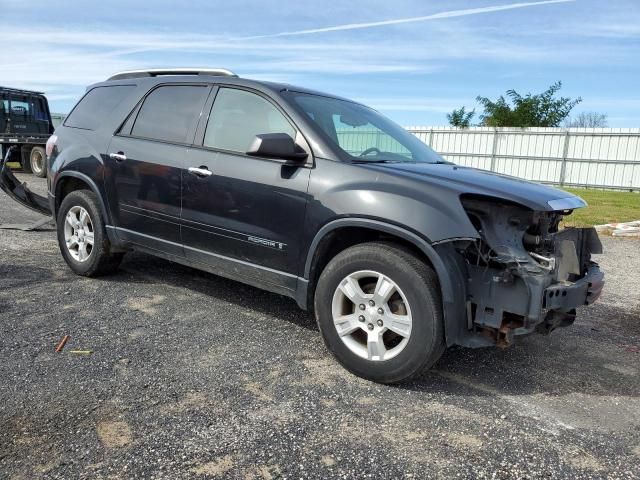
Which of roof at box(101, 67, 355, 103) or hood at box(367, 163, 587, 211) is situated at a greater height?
roof at box(101, 67, 355, 103)

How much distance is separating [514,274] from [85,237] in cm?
388

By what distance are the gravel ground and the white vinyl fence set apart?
18.9 meters

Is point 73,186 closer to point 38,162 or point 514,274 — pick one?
point 514,274

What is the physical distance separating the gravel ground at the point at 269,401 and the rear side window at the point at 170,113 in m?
1.41

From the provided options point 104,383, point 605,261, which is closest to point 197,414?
point 104,383

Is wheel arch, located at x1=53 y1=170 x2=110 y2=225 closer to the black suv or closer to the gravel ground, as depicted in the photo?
the black suv

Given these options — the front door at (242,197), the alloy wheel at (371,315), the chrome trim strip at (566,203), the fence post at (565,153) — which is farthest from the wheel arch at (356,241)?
the fence post at (565,153)

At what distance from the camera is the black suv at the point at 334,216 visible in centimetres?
307

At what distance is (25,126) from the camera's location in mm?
17547

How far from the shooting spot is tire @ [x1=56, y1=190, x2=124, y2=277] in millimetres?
4953

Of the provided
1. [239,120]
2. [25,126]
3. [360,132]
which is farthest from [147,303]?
[25,126]

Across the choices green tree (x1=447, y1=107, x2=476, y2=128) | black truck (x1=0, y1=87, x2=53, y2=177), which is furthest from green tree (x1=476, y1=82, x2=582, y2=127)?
black truck (x1=0, y1=87, x2=53, y2=177)

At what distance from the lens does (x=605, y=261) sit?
7.38 meters

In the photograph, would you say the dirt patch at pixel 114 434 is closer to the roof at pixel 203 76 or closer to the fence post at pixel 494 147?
the roof at pixel 203 76
